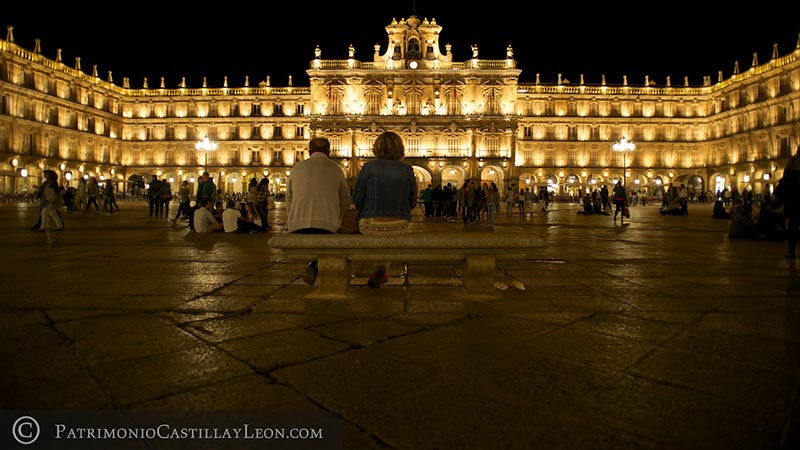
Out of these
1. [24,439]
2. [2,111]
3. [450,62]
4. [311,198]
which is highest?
[450,62]

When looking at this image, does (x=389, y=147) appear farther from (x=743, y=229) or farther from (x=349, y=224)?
(x=743, y=229)

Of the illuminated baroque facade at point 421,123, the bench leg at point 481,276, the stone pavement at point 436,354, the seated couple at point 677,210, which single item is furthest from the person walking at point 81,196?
the seated couple at point 677,210

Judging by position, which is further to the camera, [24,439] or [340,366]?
[340,366]

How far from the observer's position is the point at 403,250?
454 cm

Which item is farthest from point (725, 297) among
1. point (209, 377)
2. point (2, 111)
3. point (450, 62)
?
point (2, 111)

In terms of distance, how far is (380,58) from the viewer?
1991 inches

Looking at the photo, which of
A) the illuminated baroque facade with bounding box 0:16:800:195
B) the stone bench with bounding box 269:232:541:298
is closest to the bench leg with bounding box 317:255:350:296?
the stone bench with bounding box 269:232:541:298

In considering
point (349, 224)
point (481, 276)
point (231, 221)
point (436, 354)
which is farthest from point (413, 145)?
point (436, 354)

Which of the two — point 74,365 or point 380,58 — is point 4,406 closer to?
point 74,365

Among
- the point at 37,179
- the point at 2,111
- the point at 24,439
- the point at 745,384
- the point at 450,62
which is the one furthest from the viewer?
the point at 450,62

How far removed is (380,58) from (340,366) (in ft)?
166

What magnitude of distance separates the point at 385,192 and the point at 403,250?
702mm

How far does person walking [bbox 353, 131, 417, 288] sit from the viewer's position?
4.95 metres

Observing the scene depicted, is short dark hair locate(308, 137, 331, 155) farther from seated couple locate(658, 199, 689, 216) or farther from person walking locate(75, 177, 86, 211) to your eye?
person walking locate(75, 177, 86, 211)
